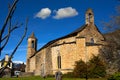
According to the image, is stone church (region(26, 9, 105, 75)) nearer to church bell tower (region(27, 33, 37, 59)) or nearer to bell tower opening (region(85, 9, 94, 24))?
bell tower opening (region(85, 9, 94, 24))

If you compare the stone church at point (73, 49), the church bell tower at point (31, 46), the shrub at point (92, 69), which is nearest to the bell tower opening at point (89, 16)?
the stone church at point (73, 49)

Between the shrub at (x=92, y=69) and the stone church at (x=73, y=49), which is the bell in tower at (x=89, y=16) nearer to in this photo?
the stone church at (x=73, y=49)

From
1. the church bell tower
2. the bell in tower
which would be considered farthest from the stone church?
the church bell tower

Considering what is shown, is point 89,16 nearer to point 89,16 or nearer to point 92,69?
point 89,16

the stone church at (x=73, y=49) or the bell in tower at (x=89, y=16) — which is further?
the bell in tower at (x=89, y=16)

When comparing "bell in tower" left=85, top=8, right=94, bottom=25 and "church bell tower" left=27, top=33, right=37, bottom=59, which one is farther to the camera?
"church bell tower" left=27, top=33, right=37, bottom=59

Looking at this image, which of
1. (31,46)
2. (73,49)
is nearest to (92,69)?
(73,49)

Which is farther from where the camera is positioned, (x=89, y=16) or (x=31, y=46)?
(x=31, y=46)

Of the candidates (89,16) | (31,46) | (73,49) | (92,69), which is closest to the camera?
(92,69)

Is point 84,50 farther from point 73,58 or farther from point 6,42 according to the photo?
point 6,42

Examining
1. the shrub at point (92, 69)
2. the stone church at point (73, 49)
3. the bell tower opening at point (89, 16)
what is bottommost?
the shrub at point (92, 69)

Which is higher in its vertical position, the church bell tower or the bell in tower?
the bell in tower

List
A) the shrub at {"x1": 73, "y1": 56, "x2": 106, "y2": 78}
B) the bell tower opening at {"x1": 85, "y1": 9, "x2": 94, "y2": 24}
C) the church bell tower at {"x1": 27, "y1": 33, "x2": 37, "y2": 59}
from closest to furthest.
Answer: the shrub at {"x1": 73, "y1": 56, "x2": 106, "y2": 78} < the bell tower opening at {"x1": 85, "y1": 9, "x2": 94, "y2": 24} < the church bell tower at {"x1": 27, "y1": 33, "x2": 37, "y2": 59}

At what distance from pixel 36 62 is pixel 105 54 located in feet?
90.2
